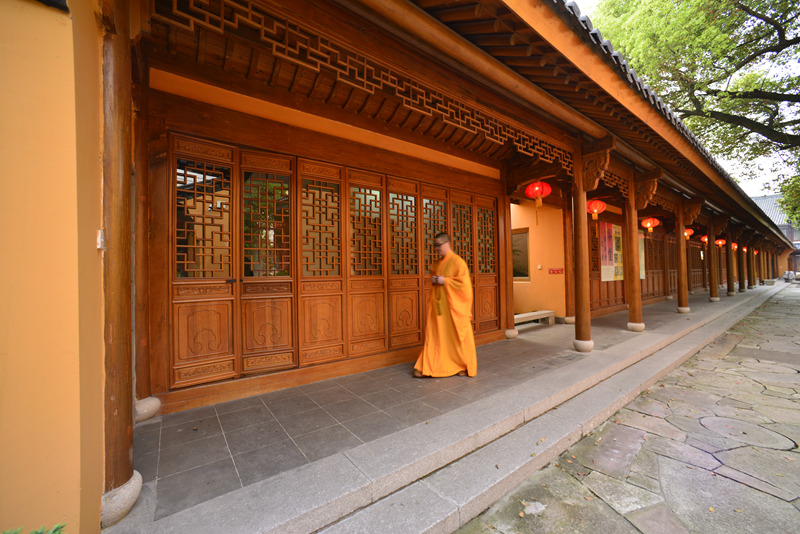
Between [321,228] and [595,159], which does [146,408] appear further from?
[595,159]

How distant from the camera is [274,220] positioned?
12.2 feet

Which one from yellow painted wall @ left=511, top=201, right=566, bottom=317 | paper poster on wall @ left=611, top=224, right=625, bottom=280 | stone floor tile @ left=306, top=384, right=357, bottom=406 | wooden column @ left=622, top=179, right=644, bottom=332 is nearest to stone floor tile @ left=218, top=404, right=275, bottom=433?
stone floor tile @ left=306, top=384, right=357, bottom=406

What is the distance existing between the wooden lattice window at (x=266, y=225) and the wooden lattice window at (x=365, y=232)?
35.2 inches

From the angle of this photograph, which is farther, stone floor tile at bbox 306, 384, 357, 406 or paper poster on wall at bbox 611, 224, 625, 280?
paper poster on wall at bbox 611, 224, 625, 280

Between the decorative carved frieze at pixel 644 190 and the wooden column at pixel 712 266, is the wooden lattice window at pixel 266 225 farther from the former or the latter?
the wooden column at pixel 712 266

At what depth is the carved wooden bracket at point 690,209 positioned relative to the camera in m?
9.07

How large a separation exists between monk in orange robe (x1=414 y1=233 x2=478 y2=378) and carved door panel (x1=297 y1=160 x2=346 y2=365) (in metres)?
1.18

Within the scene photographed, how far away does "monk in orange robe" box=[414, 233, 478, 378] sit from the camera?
13.1 ft

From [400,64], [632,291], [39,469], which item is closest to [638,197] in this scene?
[632,291]

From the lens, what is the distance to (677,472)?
7.79ft

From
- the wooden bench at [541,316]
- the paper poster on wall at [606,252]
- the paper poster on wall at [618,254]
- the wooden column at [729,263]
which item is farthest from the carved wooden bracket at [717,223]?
the wooden bench at [541,316]

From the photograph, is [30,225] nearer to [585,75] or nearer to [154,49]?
[154,49]

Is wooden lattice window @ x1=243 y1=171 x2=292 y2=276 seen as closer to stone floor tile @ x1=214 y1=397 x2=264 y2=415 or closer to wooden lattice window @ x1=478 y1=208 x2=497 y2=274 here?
stone floor tile @ x1=214 y1=397 x2=264 y2=415

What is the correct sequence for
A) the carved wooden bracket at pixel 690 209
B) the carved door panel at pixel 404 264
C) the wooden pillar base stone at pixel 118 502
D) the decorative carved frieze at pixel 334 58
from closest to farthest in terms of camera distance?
1. the wooden pillar base stone at pixel 118 502
2. the decorative carved frieze at pixel 334 58
3. the carved door panel at pixel 404 264
4. the carved wooden bracket at pixel 690 209
